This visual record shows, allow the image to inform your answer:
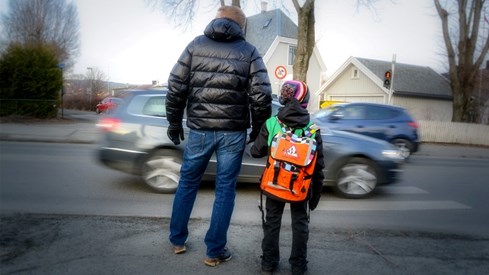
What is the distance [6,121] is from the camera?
1738 cm

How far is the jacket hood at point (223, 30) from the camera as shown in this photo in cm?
303

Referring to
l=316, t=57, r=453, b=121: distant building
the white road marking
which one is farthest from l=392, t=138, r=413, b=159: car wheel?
l=316, t=57, r=453, b=121: distant building

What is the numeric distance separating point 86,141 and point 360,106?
8952 mm

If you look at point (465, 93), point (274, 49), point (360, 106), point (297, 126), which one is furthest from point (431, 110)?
point (297, 126)

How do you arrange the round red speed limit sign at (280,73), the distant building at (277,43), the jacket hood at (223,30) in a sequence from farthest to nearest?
the distant building at (277,43), the round red speed limit sign at (280,73), the jacket hood at (223,30)

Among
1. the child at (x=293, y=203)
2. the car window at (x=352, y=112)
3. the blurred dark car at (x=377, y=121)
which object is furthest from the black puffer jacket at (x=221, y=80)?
the car window at (x=352, y=112)

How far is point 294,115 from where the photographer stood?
2.98m

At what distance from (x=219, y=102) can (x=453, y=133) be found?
71.4 feet

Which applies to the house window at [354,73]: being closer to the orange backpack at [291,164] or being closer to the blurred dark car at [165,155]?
the blurred dark car at [165,155]

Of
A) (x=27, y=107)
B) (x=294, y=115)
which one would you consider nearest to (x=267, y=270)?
(x=294, y=115)

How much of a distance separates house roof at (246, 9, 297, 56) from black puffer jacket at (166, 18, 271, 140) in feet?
104

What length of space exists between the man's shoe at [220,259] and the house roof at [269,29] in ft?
105

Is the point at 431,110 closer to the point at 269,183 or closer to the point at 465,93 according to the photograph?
the point at 465,93

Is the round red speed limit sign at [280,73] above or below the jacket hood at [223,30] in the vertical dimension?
above
